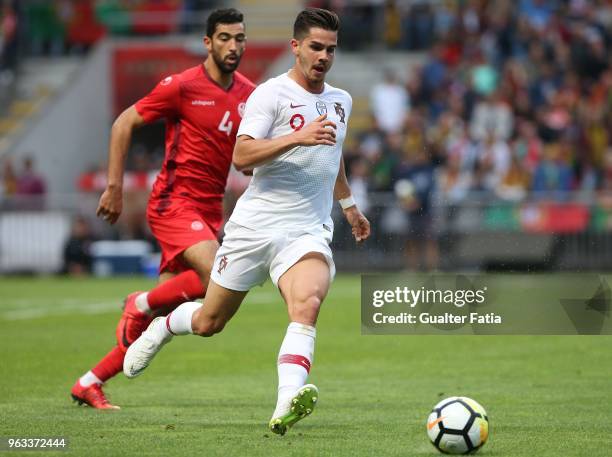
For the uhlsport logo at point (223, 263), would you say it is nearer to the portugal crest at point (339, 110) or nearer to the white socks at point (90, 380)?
the portugal crest at point (339, 110)

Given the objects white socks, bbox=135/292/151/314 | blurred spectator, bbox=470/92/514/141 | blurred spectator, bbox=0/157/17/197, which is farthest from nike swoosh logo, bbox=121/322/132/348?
blurred spectator, bbox=0/157/17/197

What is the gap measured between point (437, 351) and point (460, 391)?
3339 millimetres

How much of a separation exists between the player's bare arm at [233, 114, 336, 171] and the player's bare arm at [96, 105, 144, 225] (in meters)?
1.59

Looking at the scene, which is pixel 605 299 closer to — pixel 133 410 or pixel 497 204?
pixel 133 410

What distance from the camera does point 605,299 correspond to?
13.0 m

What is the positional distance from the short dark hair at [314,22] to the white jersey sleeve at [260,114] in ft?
1.31

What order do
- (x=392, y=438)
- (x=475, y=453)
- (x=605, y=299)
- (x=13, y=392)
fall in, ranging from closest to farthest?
1. (x=475, y=453)
2. (x=392, y=438)
3. (x=13, y=392)
4. (x=605, y=299)

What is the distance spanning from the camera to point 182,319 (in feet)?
29.3

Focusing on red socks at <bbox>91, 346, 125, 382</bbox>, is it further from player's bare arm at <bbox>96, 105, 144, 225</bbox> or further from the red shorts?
player's bare arm at <bbox>96, 105, 144, 225</bbox>

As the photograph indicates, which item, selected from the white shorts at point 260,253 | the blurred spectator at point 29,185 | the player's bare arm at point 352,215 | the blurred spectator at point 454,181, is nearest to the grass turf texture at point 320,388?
the white shorts at point 260,253

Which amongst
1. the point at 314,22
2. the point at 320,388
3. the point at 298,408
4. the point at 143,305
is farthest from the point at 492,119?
the point at 298,408

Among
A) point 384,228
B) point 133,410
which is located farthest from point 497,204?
point 133,410

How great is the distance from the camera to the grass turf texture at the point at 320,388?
25.8ft

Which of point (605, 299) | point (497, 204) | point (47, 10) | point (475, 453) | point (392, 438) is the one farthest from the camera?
point (47, 10)
